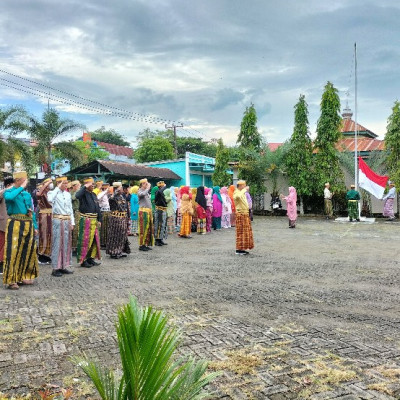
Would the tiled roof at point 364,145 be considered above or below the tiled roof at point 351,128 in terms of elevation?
below

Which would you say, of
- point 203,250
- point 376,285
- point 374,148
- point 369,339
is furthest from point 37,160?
point 369,339

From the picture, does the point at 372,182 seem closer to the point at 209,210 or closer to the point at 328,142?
the point at 328,142

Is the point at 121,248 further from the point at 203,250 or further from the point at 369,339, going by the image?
the point at 369,339

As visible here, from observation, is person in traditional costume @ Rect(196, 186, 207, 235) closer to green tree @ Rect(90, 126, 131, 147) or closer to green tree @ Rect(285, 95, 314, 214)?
green tree @ Rect(285, 95, 314, 214)

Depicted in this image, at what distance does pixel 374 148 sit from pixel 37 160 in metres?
17.9

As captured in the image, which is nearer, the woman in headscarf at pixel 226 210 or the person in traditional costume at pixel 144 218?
the person in traditional costume at pixel 144 218

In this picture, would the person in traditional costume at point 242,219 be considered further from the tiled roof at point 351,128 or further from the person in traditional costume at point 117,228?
the tiled roof at point 351,128

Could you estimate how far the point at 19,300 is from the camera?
18.3ft

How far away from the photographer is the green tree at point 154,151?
43.4 m

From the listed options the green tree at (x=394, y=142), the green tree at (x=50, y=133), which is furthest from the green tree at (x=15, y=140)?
the green tree at (x=394, y=142)

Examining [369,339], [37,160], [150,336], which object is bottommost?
[369,339]

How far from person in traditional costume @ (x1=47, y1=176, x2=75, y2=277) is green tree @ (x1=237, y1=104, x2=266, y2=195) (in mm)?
16184

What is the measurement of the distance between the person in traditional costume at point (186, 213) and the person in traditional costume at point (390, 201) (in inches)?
405

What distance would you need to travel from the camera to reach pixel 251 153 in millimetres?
22719
